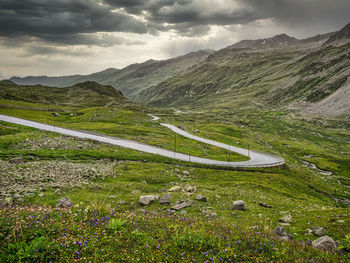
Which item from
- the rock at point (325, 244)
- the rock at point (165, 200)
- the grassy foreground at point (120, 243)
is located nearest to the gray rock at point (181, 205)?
the rock at point (165, 200)

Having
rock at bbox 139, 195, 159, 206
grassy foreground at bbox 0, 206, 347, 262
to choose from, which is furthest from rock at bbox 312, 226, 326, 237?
rock at bbox 139, 195, 159, 206

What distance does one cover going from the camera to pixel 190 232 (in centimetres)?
925

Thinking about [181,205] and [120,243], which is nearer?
[120,243]

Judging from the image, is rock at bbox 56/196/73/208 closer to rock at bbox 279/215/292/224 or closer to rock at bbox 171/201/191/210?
rock at bbox 171/201/191/210

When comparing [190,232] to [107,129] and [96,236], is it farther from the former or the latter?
[107,129]

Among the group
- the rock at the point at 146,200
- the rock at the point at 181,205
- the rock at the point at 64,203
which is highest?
the rock at the point at 64,203

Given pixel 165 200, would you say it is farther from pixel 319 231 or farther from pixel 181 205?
pixel 319 231

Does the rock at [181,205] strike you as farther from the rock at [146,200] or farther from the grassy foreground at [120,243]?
the grassy foreground at [120,243]

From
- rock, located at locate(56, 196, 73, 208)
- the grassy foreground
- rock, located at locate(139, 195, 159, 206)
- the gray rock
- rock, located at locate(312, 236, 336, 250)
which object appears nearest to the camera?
the grassy foreground

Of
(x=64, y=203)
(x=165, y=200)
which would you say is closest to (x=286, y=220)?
(x=165, y=200)

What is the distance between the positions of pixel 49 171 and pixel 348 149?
18411 centimetres

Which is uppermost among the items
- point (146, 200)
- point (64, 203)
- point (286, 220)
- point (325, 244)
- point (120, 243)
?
point (120, 243)

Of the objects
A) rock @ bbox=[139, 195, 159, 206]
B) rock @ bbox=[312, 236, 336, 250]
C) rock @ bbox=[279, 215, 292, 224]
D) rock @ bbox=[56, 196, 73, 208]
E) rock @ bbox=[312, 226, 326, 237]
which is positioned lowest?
rock @ bbox=[279, 215, 292, 224]

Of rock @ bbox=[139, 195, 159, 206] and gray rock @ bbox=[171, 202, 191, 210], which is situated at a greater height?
rock @ bbox=[139, 195, 159, 206]
